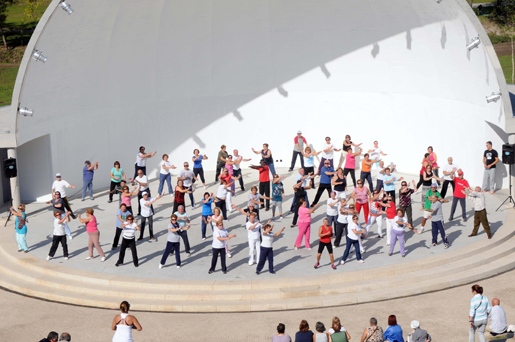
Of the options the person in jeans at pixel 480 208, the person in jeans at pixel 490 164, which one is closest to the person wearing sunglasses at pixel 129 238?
the person in jeans at pixel 480 208

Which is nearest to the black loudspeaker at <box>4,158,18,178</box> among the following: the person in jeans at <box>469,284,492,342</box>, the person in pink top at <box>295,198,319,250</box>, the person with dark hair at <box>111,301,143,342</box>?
the person in pink top at <box>295,198,319,250</box>

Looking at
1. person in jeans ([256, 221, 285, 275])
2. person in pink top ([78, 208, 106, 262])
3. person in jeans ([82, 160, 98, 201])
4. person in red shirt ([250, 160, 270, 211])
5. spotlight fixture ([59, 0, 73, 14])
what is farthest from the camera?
person in jeans ([82, 160, 98, 201])

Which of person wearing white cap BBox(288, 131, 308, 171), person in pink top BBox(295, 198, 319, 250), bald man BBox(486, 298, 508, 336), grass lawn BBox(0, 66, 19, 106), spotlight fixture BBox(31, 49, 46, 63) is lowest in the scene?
bald man BBox(486, 298, 508, 336)

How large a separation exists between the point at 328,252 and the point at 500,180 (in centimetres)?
878

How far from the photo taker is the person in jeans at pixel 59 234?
1541 cm

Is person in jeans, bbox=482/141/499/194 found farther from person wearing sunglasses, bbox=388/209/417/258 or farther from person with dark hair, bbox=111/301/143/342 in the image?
person with dark hair, bbox=111/301/143/342

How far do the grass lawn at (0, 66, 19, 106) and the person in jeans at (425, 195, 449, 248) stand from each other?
35.6 meters

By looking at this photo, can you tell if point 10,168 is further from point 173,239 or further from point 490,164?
point 490,164

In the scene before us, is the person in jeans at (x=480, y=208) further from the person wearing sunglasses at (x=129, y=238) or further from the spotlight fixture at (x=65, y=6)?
the spotlight fixture at (x=65, y=6)

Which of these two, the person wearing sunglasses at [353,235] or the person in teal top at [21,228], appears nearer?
the person wearing sunglasses at [353,235]

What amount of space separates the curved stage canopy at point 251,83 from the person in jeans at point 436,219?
16.8 feet

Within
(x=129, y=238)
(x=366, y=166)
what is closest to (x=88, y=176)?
(x=129, y=238)

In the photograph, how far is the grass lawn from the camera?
1784 inches

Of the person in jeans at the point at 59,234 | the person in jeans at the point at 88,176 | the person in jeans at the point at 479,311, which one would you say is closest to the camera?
the person in jeans at the point at 479,311
